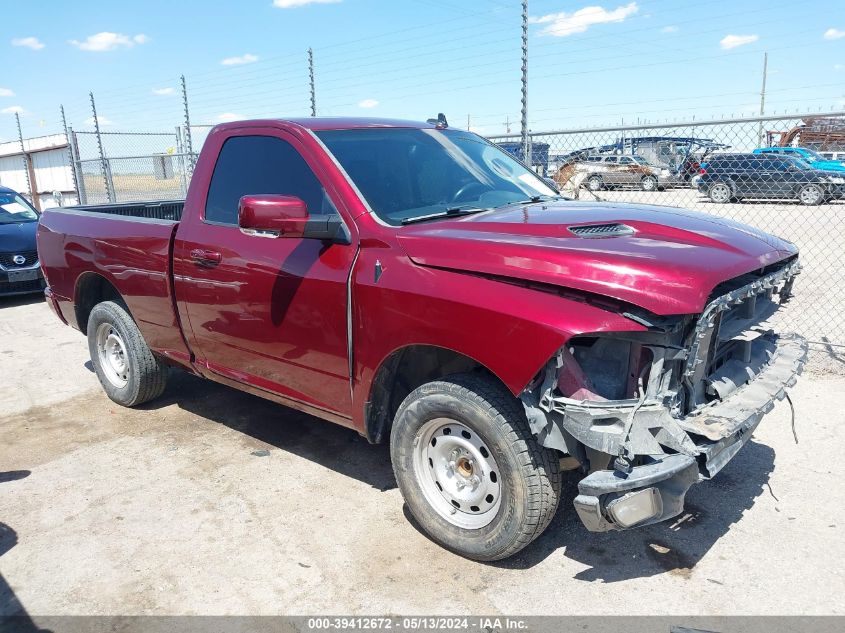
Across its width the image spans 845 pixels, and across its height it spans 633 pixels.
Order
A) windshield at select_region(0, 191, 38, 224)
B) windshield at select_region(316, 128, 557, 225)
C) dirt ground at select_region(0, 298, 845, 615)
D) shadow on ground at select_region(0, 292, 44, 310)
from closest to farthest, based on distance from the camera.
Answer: dirt ground at select_region(0, 298, 845, 615), windshield at select_region(316, 128, 557, 225), shadow on ground at select_region(0, 292, 44, 310), windshield at select_region(0, 191, 38, 224)

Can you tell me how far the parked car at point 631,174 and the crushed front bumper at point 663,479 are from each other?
17.4ft

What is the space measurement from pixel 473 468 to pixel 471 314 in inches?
30.8

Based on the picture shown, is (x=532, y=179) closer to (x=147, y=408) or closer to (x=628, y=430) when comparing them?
(x=628, y=430)

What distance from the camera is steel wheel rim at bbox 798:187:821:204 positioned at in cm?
1125

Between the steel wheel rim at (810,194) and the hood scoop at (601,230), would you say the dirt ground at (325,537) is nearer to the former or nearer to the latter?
the hood scoop at (601,230)

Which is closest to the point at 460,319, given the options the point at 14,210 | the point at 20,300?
the point at 20,300

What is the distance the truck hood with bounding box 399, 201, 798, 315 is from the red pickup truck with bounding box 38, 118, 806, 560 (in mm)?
11

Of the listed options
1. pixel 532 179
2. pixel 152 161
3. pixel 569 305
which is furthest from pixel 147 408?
pixel 152 161

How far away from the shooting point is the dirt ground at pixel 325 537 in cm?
293

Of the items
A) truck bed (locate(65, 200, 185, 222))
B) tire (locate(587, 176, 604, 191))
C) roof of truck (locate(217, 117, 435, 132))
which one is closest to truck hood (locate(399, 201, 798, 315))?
roof of truck (locate(217, 117, 435, 132))

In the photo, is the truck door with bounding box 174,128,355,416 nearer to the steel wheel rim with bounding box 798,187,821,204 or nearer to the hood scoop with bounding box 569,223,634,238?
the hood scoop with bounding box 569,223,634,238

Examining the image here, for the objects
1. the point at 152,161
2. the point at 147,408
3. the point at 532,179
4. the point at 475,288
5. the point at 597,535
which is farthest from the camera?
the point at 152,161

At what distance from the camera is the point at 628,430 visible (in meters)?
2.51

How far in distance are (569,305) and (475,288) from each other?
1.40 feet
